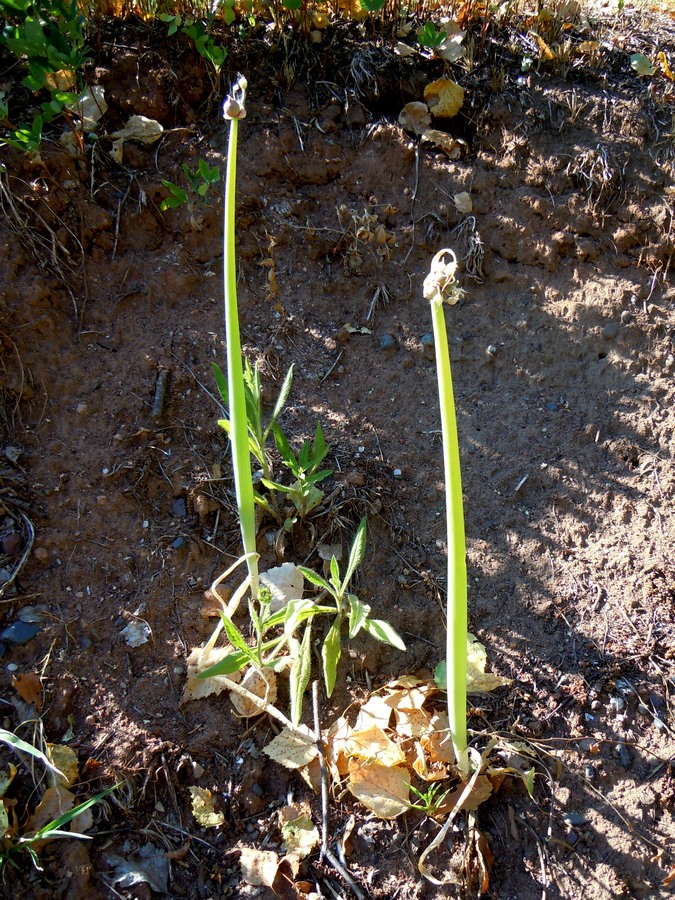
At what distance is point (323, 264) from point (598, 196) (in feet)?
3.61

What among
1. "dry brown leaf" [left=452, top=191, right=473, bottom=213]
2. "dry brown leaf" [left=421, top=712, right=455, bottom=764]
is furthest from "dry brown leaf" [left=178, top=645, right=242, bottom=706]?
"dry brown leaf" [left=452, top=191, right=473, bottom=213]

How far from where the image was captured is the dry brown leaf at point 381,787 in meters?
1.62

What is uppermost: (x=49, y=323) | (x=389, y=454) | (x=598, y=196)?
(x=598, y=196)

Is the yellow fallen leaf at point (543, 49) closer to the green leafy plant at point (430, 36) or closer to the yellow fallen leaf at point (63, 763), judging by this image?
the green leafy plant at point (430, 36)

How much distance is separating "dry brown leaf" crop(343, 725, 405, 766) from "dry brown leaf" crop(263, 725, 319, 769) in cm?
9

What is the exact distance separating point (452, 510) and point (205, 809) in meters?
1.02

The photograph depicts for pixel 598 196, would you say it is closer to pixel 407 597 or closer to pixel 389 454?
pixel 389 454

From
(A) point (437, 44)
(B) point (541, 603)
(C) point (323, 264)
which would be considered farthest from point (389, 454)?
(A) point (437, 44)

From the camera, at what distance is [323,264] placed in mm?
2633

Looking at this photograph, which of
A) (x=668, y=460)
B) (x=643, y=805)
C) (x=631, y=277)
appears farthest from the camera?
(x=631, y=277)

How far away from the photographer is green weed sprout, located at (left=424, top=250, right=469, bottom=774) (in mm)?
1174

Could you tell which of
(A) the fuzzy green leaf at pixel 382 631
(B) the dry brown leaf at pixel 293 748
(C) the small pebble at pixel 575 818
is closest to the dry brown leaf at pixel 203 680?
(B) the dry brown leaf at pixel 293 748

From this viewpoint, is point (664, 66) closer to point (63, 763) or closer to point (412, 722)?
point (412, 722)

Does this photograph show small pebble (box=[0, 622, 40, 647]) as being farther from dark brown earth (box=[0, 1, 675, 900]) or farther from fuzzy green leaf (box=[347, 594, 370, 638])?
fuzzy green leaf (box=[347, 594, 370, 638])
